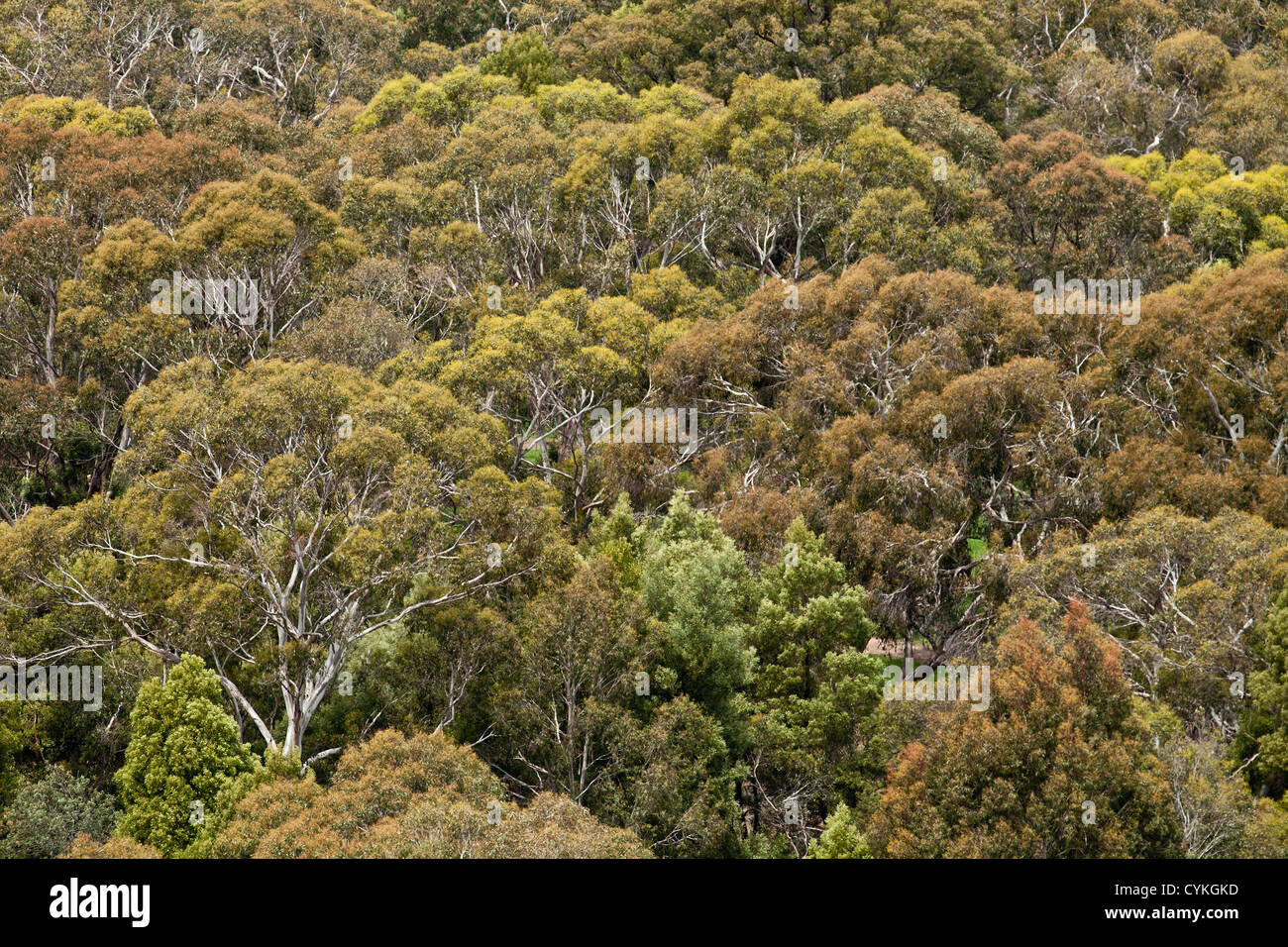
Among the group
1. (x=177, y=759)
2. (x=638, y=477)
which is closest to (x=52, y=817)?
(x=177, y=759)

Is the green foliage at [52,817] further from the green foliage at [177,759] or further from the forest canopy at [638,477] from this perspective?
the green foliage at [177,759]

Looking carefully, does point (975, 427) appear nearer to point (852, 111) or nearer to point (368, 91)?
point (852, 111)

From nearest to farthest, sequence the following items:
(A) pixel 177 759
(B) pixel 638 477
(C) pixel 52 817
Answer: (A) pixel 177 759, (C) pixel 52 817, (B) pixel 638 477

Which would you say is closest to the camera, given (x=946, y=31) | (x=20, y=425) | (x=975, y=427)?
(x=975, y=427)

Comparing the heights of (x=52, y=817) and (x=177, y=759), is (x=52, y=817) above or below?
below

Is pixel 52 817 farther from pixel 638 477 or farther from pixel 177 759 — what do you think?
pixel 638 477

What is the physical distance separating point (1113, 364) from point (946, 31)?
2882cm

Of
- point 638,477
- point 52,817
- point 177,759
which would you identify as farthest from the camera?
point 638,477

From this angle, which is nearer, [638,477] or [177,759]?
[177,759]

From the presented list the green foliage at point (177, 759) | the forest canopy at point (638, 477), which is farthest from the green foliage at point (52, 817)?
the green foliage at point (177, 759)

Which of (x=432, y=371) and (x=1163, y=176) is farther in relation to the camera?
(x=1163, y=176)

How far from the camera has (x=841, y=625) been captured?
125ft

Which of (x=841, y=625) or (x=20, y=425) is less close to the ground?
(x=20, y=425)

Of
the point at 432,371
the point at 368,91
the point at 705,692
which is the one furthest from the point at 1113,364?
the point at 368,91
